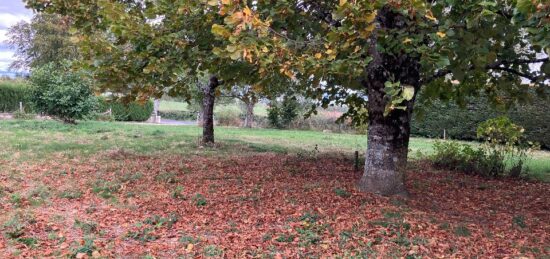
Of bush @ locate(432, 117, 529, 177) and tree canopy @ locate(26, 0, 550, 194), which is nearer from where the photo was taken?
tree canopy @ locate(26, 0, 550, 194)

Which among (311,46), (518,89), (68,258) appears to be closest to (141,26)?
(311,46)

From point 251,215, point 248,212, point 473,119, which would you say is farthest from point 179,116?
point 251,215

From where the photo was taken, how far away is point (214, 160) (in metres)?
8.59

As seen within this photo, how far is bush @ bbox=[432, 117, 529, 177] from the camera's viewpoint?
27.2ft

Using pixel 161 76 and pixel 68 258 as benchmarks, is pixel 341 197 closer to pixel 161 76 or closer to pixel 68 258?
pixel 161 76

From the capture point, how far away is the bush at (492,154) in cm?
830

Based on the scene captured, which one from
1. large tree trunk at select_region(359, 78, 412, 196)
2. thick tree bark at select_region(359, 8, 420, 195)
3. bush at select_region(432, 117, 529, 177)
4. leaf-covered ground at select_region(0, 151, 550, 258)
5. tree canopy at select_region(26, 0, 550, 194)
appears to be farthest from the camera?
bush at select_region(432, 117, 529, 177)

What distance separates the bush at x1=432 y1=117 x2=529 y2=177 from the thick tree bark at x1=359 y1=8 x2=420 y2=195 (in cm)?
361

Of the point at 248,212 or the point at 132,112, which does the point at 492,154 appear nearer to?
the point at 248,212

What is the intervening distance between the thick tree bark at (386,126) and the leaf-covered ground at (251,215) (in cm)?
28

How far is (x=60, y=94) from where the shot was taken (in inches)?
635

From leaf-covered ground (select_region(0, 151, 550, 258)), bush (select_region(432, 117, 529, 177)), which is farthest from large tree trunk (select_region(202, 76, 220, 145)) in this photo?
bush (select_region(432, 117, 529, 177))

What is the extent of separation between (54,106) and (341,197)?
14077 mm

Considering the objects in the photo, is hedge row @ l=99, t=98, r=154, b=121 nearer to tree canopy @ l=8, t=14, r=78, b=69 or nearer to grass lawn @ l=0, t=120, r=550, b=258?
tree canopy @ l=8, t=14, r=78, b=69
